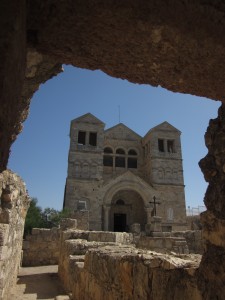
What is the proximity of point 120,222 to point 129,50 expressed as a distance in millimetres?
26271

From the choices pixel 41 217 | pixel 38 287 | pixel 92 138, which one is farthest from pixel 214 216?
pixel 92 138

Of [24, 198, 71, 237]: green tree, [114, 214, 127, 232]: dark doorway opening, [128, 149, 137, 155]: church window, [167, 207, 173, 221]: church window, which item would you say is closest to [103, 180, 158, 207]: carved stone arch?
[167, 207, 173, 221]: church window

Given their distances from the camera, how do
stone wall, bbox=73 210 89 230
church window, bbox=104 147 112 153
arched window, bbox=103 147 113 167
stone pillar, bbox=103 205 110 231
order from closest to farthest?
stone wall, bbox=73 210 89 230, stone pillar, bbox=103 205 110 231, arched window, bbox=103 147 113 167, church window, bbox=104 147 112 153

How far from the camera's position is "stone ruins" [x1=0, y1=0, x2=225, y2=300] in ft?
4.43

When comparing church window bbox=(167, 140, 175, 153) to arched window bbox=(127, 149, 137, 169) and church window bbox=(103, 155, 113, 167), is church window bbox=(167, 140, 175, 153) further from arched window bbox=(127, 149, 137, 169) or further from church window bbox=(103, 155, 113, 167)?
church window bbox=(103, 155, 113, 167)

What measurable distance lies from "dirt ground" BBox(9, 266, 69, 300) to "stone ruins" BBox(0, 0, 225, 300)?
4.43 m

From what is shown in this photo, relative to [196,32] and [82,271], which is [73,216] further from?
[196,32]

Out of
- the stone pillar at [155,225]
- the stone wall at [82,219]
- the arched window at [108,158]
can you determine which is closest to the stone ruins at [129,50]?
the stone pillar at [155,225]

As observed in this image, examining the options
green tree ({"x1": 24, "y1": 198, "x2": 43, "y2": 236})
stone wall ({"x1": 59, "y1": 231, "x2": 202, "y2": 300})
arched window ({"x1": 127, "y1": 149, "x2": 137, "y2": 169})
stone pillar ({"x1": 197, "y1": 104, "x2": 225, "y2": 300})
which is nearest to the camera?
stone pillar ({"x1": 197, "y1": 104, "x2": 225, "y2": 300})

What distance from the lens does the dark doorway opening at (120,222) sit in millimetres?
26297

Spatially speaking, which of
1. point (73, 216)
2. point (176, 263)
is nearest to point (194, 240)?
point (73, 216)

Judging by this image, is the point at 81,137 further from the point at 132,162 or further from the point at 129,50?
the point at 129,50

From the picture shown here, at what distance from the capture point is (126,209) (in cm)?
2619

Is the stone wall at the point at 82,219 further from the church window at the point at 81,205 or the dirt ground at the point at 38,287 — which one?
the church window at the point at 81,205
